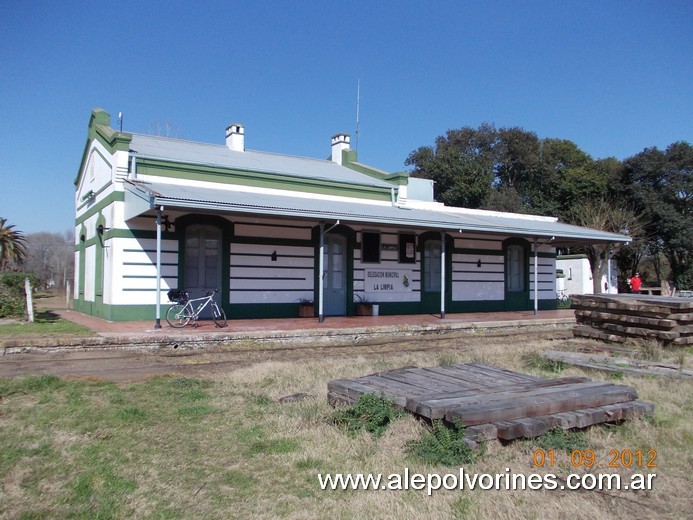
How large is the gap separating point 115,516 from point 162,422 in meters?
2.04

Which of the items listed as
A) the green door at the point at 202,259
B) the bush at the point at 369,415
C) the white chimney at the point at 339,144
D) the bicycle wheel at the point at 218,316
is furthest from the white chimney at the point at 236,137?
the bush at the point at 369,415

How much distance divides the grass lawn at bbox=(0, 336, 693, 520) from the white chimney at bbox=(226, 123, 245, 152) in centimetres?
1365

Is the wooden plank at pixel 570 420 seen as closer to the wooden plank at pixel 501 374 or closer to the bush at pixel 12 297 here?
the wooden plank at pixel 501 374

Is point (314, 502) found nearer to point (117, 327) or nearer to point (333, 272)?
point (117, 327)

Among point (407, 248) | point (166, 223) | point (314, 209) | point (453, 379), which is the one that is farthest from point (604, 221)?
point (453, 379)

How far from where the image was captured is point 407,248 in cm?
1769

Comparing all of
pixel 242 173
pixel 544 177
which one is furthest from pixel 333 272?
pixel 544 177

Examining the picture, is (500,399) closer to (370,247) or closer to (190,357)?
(190,357)

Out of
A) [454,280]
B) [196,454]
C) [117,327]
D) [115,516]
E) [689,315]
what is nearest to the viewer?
[115,516]

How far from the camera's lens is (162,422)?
5410 millimetres

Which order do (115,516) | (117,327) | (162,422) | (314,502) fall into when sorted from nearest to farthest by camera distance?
(115,516)
(314,502)
(162,422)
(117,327)

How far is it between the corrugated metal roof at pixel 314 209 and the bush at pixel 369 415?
7276 mm

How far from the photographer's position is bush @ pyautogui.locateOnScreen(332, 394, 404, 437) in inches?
196

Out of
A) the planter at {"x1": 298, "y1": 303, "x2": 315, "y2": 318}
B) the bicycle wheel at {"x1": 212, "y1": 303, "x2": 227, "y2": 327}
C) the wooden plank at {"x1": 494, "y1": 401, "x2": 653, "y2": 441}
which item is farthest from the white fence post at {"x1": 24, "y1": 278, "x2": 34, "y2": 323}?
the wooden plank at {"x1": 494, "y1": 401, "x2": 653, "y2": 441}
